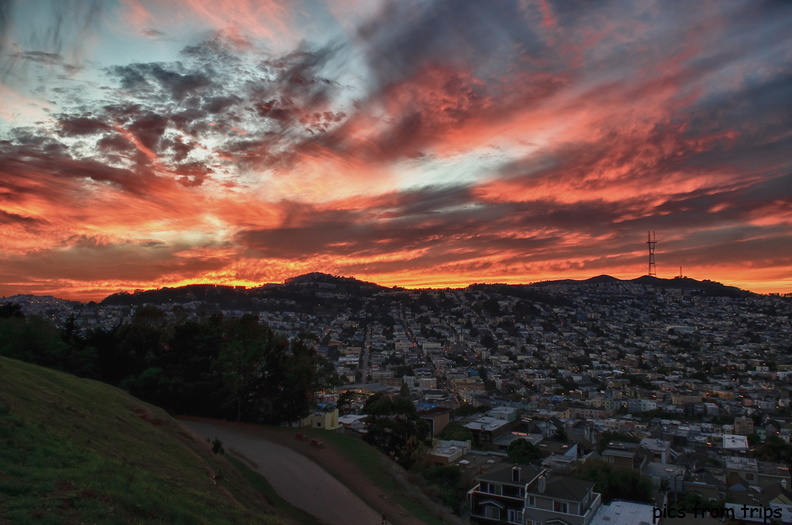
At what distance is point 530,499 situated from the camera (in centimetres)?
1961

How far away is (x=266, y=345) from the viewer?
21.0m

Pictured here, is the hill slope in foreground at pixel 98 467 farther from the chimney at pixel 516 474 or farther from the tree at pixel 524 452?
the tree at pixel 524 452

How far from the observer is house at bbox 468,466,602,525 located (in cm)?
1873

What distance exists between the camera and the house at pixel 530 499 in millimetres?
18734

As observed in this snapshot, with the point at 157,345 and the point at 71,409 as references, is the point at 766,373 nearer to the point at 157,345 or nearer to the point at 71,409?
the point at 157,345

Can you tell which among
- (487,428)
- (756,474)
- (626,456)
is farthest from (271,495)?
(756,474)

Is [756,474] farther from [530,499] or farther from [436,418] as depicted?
[436,418]

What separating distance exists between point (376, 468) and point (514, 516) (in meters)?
10.0

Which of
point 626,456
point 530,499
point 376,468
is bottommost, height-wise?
point 626,456

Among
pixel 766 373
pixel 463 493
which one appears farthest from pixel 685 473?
pixel 766 373

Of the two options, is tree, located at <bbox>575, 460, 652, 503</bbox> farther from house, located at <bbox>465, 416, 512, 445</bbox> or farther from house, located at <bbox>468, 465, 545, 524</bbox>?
house, located at <bbox>465, 416, 512, 445</bbox>

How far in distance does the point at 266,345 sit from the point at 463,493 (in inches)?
413

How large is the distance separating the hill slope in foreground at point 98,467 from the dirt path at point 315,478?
130 cm

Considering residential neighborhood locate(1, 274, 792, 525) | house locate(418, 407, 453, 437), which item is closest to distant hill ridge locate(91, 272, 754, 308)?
residential neighborhood locate(1, 274, 792, 525)
